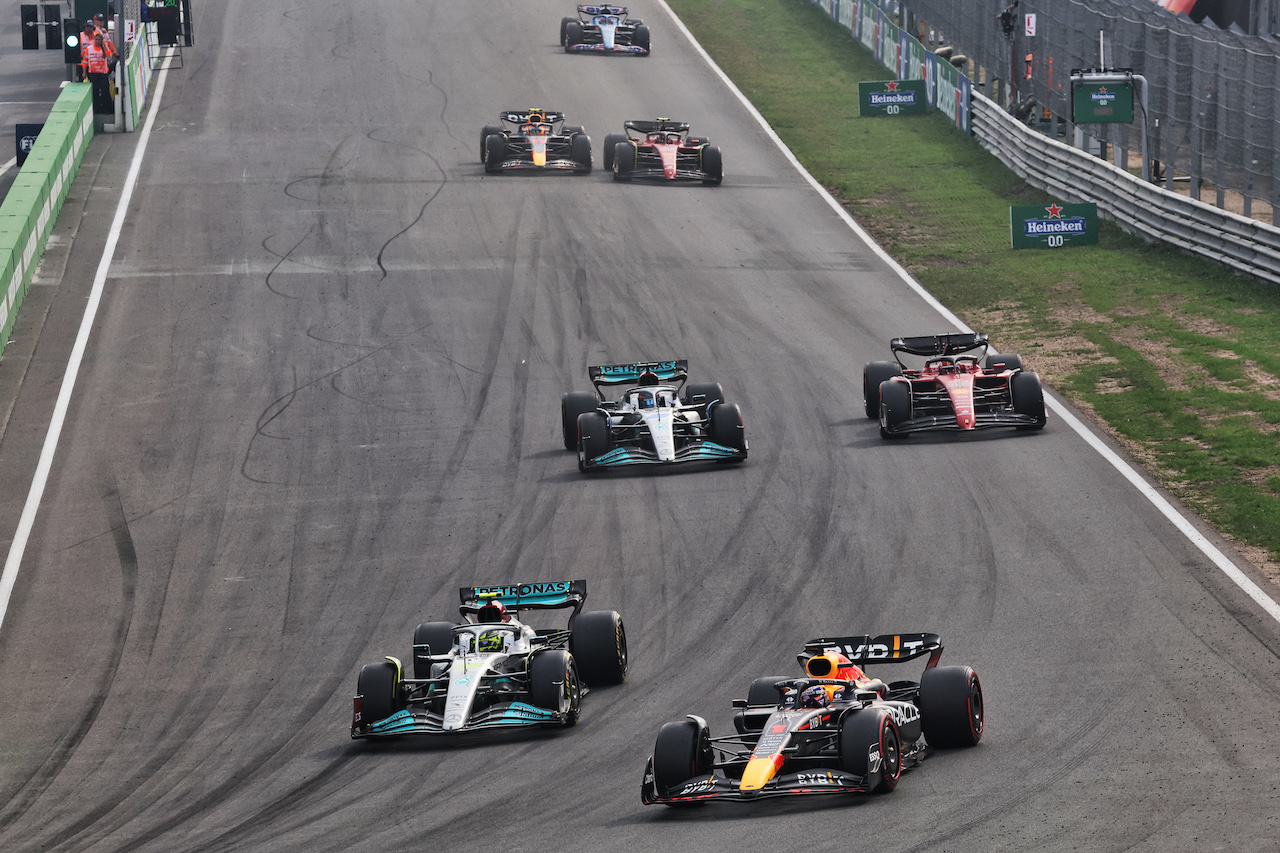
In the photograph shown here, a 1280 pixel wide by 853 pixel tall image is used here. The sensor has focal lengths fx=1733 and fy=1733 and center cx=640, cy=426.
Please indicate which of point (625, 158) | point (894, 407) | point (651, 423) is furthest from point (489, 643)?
point (625, 158)

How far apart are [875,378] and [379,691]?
1133 cm

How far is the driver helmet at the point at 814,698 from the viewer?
12.2 metres

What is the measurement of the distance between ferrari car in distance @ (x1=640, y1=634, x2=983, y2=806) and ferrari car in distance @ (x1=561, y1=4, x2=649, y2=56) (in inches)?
1624

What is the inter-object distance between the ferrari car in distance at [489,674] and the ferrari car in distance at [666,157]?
24.9 metres

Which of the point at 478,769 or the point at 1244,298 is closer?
the point at 478,769

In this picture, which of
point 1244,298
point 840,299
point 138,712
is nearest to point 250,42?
point 840,299

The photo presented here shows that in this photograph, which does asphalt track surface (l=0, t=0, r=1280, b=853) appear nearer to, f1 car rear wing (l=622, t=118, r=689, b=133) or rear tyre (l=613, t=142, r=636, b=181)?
rear tyre (l=613, t=142, r=636, b=181)

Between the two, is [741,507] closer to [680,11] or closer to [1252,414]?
[1252,414]

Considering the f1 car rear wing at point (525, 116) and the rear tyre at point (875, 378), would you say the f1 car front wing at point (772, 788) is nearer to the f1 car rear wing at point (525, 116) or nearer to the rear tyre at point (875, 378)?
the rear tyre at point (875, 378)

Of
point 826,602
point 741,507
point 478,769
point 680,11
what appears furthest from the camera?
point 680,11

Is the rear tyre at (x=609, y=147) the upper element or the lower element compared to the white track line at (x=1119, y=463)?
upper

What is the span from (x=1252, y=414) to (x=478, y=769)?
45.2 ft

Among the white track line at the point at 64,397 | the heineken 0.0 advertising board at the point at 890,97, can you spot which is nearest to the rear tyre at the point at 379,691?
the white track line at the point at 64,397

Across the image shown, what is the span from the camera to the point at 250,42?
5225 cm
